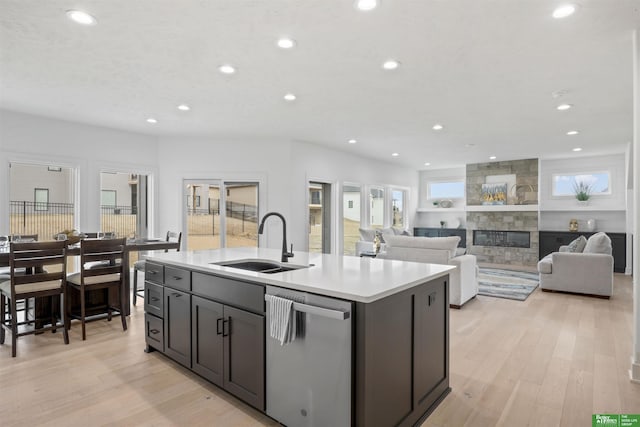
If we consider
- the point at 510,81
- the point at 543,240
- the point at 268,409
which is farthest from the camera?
the point at 543,240

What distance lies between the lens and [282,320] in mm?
1947

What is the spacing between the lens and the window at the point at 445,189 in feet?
34.6

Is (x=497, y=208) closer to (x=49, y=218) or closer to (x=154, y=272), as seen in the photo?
(x=154, y=272)

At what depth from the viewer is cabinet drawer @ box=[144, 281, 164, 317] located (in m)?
3.02

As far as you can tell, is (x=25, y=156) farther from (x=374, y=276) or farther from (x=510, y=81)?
(x=510, y=81)

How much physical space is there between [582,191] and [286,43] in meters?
8.73

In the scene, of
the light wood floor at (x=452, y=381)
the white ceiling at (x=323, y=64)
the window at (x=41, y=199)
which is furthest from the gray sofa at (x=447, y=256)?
the window at (x=41, y=199)

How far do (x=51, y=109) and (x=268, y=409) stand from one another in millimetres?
4809

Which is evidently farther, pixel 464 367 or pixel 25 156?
pixel 25 156

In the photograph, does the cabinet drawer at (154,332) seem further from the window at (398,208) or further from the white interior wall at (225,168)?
the window at (398,208)

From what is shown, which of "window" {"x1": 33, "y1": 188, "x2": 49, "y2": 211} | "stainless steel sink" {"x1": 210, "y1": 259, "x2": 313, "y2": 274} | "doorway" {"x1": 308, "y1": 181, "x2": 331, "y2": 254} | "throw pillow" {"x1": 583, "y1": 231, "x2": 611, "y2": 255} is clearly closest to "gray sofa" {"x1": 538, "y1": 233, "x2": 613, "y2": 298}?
"throw pillow" {"x1": 583, "y1": 231, "x2": 611, "y2": 255}

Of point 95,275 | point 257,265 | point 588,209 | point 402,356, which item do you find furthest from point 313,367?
point 588,209

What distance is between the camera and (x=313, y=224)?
24.6 ft

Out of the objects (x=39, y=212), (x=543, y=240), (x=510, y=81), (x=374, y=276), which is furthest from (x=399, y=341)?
(x=543, y=240)
